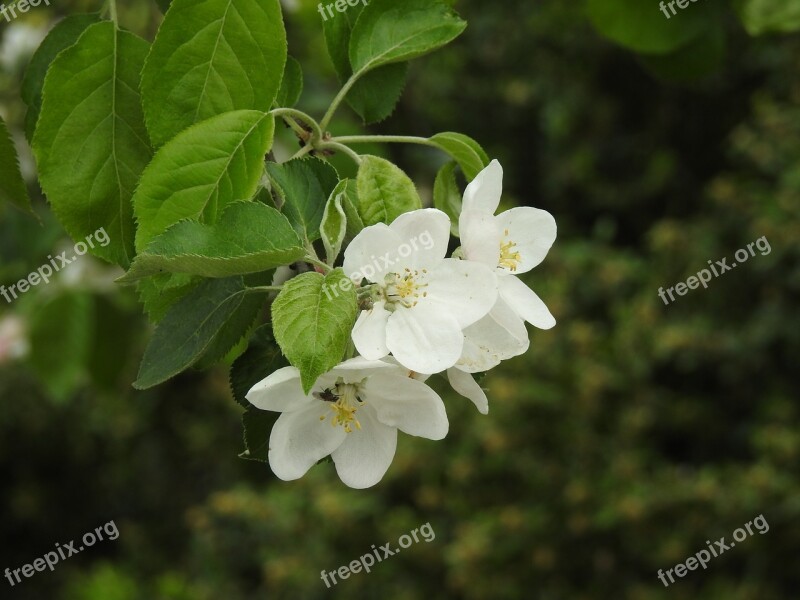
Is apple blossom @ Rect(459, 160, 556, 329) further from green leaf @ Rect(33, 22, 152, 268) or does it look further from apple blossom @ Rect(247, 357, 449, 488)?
green leaf @ Rect(33, 22, 152, 268)

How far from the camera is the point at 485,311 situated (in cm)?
58

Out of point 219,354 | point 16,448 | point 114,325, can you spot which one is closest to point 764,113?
point 114,325

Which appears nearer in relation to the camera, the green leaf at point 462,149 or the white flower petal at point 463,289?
the white flower petal at point 463,289

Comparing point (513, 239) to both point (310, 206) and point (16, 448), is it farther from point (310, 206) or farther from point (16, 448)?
point (16, 448)

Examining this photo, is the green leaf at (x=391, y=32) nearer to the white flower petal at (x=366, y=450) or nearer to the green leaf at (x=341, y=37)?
the green leaf at (x=341, y=37)

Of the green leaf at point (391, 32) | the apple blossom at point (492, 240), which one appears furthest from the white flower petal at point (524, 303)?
the green leaf at point (391, 32)

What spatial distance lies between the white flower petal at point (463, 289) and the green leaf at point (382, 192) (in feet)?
0.17

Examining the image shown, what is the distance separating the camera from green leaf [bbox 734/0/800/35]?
111cm

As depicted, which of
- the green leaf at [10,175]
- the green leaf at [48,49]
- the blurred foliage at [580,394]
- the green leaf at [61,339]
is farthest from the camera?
the blurred foliage at [580,394]

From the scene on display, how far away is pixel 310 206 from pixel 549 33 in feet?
11.7

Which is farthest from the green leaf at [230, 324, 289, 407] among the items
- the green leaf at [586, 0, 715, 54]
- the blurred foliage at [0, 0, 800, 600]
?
the blurred foliage at [0, 0, 800, 600]

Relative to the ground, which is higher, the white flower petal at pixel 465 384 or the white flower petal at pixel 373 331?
the white flower petal at pixel 373 331

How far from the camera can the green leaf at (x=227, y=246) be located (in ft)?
1.75

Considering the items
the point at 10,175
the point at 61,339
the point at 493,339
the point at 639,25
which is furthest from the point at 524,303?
the point at 61,339
